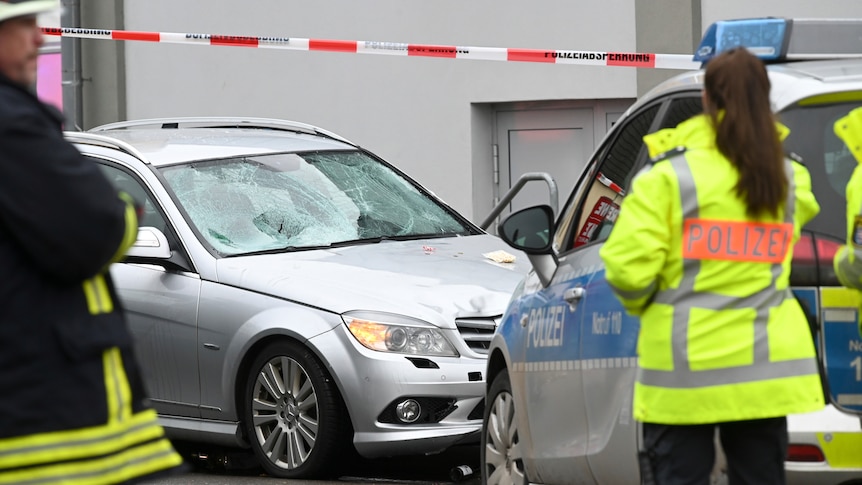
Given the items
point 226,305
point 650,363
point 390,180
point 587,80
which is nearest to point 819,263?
point 650,363

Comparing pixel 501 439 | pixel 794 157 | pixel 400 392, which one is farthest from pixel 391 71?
pixel 794 157

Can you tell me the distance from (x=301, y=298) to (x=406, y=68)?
7.56 m

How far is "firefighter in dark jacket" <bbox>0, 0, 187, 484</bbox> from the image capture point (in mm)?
2875

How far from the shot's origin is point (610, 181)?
528 cm

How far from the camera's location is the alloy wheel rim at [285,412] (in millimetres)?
7324

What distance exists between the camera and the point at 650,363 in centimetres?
393

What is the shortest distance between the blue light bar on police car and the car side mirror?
0.82m

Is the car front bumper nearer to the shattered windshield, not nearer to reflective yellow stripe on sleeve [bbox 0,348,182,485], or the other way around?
the shattered windshield

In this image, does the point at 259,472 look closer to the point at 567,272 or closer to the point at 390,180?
the point at 390,180

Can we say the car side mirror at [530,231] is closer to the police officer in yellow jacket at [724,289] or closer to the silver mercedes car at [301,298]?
the police officer in yellow jacket at [724,289]

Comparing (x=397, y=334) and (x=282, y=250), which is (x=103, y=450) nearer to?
(x=397, y=334)

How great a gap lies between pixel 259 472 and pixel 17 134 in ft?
17.5

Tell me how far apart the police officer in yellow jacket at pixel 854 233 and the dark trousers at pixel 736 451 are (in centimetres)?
40

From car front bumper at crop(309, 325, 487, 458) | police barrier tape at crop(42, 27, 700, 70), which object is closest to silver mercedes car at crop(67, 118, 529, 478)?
car front bumper at crop(309, 325, 487, 458)
